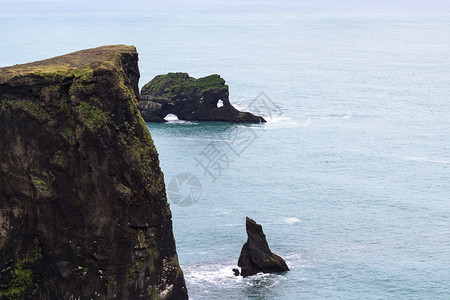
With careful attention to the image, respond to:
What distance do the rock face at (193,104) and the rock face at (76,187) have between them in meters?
121

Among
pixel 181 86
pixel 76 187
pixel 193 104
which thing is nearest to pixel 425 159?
pixel 193 104

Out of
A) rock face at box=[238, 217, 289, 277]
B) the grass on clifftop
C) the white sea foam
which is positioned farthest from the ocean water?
the grass on clifftop

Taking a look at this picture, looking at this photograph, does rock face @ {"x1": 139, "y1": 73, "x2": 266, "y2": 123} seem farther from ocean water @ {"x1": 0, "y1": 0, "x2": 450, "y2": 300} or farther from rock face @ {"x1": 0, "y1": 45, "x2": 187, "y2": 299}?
rock face @ {"x1": 0, "y1": 45, "x2": 187, "y2": 299}

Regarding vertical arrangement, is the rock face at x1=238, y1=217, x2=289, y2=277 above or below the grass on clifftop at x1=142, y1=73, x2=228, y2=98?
below

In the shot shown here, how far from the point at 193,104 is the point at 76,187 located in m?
127

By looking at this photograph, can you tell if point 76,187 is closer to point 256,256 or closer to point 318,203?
point 256,256

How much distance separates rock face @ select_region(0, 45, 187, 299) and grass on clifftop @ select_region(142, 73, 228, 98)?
121m

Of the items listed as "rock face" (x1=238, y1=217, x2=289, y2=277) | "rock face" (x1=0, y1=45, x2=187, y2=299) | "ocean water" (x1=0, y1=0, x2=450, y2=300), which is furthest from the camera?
"ocean water" (x1=0, y1=0, x2=450, y2=300)

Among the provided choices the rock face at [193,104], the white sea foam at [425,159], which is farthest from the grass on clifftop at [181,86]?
the white sea foam at [425,159]

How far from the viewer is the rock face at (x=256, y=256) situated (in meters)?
98.3

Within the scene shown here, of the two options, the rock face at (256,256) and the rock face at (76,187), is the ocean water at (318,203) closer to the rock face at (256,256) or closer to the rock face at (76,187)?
the rock face at (256,256)

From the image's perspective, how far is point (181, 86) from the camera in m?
194

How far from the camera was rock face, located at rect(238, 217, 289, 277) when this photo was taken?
323 ft

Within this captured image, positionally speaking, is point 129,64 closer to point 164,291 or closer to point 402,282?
point 164,291
